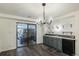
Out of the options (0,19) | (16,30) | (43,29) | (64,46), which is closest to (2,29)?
(0,19)

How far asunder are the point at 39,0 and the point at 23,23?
16.0 feet

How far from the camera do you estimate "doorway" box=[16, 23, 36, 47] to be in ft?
18.1

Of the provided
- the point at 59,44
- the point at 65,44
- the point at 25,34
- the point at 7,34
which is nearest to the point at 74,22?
the point at 65,44

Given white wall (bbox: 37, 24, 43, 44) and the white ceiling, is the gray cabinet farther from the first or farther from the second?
the white ceiling

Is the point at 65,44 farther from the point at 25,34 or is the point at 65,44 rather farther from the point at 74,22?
the point at 25,34

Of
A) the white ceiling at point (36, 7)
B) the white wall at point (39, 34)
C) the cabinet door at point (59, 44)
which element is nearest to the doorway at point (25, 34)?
the white wall at point (39, 34)

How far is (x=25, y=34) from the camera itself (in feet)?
19.2

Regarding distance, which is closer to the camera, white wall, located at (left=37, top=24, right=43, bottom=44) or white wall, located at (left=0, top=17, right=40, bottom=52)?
white wall, located at (left=0, top=17, right=40, bottom=52)

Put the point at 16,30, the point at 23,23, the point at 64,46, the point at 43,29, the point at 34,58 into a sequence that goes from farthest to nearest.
→ the point at 43,29
the point at 23,23
the point at 16,30
the point at 64,46
the point at 34,58

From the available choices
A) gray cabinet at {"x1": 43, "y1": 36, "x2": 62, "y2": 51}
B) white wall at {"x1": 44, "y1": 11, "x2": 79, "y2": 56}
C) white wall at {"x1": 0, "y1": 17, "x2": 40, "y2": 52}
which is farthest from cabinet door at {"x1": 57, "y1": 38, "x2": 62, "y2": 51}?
white wall at {"x1": 0, "y1": 17, "x2": 40, "y2": 52}

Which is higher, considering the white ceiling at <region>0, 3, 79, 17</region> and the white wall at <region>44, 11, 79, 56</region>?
the white ceiling at <region>0, 3, 79, 17</region>

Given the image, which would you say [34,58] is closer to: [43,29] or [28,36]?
[28,36]

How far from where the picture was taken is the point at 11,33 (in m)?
4.90

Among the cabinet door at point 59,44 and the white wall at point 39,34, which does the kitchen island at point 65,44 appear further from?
the white wall at point 39,34
